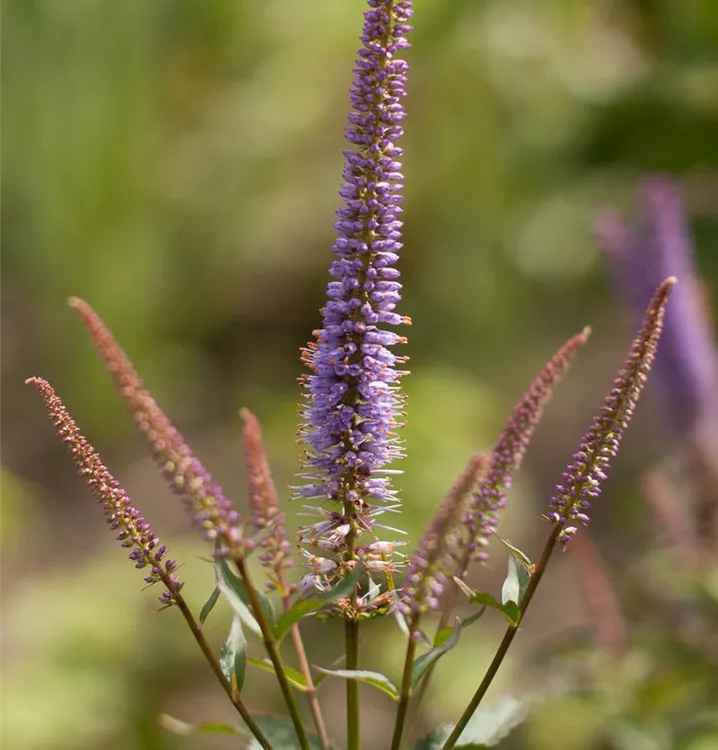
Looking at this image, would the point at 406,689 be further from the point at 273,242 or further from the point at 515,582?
the point at 273,242

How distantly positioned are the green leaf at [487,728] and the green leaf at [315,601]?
233mm

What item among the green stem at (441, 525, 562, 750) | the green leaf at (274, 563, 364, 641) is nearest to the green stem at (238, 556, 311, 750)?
the green leaf at (274, 563, 364, 641)

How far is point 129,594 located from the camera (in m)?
3.37

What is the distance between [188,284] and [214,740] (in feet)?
10.1

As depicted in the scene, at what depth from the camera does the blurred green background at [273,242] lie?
3.76 meters

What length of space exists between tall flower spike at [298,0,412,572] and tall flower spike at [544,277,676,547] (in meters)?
0.15

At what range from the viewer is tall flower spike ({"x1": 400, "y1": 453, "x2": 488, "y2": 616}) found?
0.72 metres

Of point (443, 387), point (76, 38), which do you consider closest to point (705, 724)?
point (443, 387)

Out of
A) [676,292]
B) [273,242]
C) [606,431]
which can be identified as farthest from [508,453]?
[273,242]

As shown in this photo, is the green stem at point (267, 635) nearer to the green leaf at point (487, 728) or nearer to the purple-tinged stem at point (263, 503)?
the purple-tinged stem at point (263, 503)

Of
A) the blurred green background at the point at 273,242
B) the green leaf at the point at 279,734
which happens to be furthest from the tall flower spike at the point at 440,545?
the blurred green background at the point at 273,242

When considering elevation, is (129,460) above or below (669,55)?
below

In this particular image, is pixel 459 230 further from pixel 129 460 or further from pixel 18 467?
pixel 18 467

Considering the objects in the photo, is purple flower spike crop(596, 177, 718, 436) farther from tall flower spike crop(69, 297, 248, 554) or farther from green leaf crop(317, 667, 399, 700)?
tall flower spike crop(69, 297, 248, 554)
